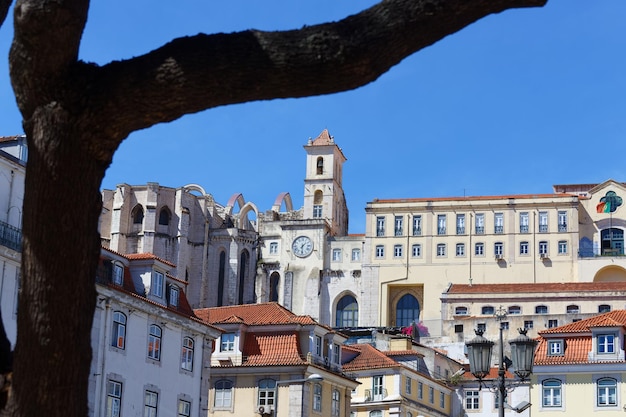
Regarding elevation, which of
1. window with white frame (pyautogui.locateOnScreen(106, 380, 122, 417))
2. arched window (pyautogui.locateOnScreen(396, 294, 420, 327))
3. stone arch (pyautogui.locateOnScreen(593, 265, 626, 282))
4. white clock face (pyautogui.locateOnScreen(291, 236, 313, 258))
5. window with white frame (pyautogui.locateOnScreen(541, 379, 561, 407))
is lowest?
window with white frame (pyautogui.locateOnScreen(106, 380, 122, 417))

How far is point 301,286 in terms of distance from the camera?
119 meters

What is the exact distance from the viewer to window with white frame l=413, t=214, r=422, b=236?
11594 centimetres

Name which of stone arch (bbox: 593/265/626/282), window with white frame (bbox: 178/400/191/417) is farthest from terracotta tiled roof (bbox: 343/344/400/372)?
stone arch (bbox: 593/265/626/282)

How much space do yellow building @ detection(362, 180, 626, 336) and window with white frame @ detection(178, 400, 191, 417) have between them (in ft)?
221

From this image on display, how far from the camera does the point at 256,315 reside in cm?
5488

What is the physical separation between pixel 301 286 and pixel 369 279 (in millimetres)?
7122

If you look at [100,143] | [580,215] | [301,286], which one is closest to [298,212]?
[301,286]

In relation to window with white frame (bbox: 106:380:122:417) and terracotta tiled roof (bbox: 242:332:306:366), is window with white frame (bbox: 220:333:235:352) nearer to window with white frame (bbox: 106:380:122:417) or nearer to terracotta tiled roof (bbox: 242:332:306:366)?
terracotta tiled roof (bbox: 242:332:306:366)

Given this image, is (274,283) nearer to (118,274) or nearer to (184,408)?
(184,408)

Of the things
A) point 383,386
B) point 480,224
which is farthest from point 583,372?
point 480,224

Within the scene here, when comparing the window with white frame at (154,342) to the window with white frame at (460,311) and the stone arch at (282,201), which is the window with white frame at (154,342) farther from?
the stone arch at (282,201)

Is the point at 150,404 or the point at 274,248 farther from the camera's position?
the point at 274,248

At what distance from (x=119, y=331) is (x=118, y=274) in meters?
2.40

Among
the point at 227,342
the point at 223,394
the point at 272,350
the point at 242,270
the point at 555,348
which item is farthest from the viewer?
the point at 242,270
